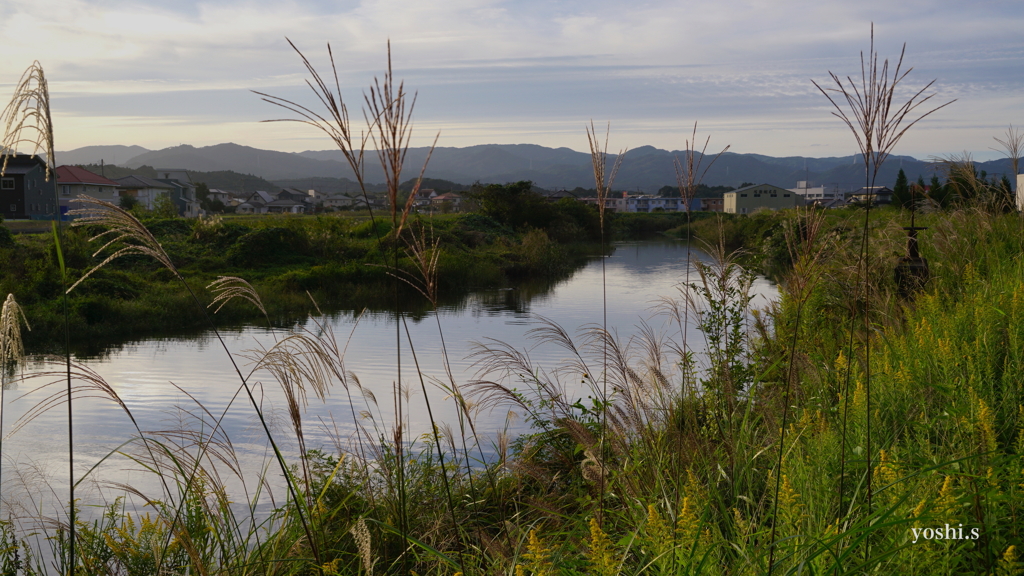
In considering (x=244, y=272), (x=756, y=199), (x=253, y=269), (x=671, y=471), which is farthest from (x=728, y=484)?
(x=756, y=199)

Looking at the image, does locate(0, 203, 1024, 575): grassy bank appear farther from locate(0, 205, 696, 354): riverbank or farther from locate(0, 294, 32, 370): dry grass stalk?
locate(0, 205, 696, 354): riverbank

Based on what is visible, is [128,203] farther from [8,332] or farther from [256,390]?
[8,332]

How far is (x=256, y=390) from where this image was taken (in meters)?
9.71

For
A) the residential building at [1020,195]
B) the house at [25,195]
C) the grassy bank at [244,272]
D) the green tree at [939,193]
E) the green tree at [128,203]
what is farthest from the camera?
the house at [25,195]

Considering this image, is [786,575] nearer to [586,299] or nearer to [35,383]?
[35,383]

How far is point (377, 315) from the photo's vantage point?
16.6 metres

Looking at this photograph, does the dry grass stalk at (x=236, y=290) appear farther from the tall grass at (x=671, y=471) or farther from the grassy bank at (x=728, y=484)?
the grassy bank at (x=728, y=484)

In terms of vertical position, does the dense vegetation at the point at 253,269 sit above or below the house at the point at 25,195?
below

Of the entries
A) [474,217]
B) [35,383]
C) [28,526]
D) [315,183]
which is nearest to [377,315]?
[35,383]

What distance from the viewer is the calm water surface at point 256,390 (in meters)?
5.64

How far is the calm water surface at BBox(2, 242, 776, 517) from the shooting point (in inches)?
222

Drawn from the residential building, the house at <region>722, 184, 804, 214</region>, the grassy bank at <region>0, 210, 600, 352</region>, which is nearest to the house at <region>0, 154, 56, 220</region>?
the grassy bank at <region>0, 210, 600, 352</region>

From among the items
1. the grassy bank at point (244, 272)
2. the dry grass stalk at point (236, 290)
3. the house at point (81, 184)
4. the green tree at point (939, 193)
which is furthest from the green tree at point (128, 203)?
the dry grass stalk at point (236, 290)

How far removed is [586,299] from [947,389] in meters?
15.4
